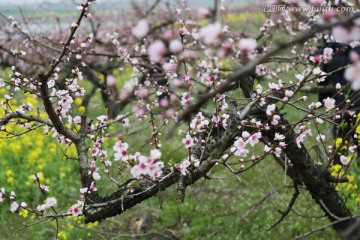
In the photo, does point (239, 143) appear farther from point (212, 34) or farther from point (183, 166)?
point (212, 34)

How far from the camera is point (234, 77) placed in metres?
0.96

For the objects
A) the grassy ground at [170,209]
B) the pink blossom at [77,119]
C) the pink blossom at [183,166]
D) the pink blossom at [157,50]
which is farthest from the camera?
the grassy ground at [170,209]

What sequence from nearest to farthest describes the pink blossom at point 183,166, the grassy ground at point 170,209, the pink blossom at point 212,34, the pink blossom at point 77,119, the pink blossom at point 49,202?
the pink blossom at point 212,34 < the pink blossom at point 183,166 < the pink blossom at point 49,202 < the pink blossom at point 77,119 < the grassy ground at point 170,209

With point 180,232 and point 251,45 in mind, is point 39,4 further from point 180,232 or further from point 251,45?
point 251,45

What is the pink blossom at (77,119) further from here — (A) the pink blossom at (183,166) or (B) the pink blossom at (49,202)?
(A) the pink blossom at (183,166)

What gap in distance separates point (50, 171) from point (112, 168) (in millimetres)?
950

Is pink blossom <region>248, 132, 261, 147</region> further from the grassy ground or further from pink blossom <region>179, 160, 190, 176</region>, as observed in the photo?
the grassy ground

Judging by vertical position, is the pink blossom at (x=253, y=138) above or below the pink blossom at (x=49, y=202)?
below

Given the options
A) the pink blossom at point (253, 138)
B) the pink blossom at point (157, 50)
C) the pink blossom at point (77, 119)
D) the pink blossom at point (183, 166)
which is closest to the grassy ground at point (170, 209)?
the pink blossom at point (77, 119)

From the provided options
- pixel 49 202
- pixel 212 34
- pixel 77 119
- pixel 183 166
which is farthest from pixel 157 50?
pixel 77 119

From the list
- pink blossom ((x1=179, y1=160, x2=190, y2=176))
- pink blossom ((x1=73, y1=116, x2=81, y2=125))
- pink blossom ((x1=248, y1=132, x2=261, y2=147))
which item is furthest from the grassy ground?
pink blossom ((x1=179, y1=160, x2=190, y2=176))

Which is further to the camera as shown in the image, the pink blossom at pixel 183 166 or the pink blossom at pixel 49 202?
the pink blossom at pixel 49 202

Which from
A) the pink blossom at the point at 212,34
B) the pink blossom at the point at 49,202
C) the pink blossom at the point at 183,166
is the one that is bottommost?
the pink blossom at the point at 212,34

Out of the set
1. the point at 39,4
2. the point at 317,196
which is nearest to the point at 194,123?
the point at 317,196
